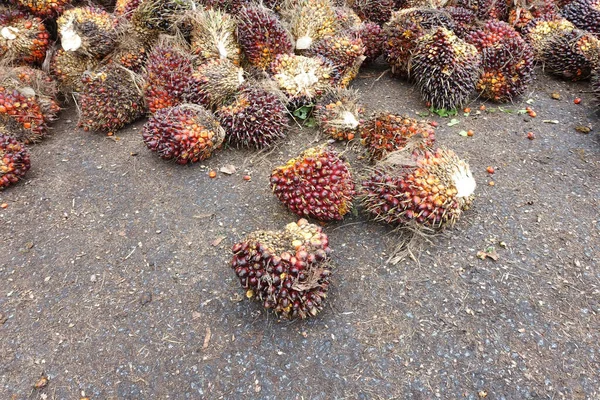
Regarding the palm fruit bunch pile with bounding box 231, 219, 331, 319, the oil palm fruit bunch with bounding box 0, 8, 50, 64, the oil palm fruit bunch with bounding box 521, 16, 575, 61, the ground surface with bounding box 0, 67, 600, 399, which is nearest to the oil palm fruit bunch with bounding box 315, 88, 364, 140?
the ground surface with bounding box 0, 67, 600, 399

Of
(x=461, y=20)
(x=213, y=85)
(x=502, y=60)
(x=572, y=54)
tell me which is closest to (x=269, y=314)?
(x=213, y=85)

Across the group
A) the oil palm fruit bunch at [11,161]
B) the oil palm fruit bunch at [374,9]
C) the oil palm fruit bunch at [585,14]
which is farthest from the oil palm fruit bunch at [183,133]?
the oil palm fruit bunch at [585,14]

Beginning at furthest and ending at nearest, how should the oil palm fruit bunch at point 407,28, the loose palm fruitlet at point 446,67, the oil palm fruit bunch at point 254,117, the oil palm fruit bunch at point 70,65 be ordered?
the oil palm fruit bunch at point 70,65, the oil palm fruit bunch at point 407,28, the loose palm fruitlet at point 446,67, the oil palm fruit bunch at point 254,117

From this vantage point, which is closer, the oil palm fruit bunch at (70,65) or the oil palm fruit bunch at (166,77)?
the oil palm fruit bunch at (166,77)

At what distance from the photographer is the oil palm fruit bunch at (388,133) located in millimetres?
3045

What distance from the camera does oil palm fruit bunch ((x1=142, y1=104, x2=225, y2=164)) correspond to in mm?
3285

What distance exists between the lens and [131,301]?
2.54 m

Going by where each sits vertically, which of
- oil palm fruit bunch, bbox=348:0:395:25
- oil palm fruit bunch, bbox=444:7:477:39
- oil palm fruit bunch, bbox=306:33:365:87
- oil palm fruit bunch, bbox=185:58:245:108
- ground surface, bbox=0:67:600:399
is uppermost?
oil palm fruit bunch, bbox=444:7:477:39

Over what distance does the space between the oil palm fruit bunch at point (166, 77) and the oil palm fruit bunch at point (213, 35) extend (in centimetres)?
20

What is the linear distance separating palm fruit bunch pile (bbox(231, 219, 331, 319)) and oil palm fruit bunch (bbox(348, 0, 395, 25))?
3.50m

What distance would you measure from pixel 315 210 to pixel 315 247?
1.72ft

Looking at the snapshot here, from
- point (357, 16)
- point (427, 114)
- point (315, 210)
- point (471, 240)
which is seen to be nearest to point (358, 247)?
point (315, 210)

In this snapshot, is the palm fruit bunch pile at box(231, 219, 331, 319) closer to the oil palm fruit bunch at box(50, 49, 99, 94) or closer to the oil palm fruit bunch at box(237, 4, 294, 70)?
the oil palm fruit bunch at box(237, 4, 294, 70)

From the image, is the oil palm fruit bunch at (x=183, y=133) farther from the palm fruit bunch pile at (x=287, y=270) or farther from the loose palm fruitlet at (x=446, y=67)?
the loose palm fruitlet at (x=446, y=67)
